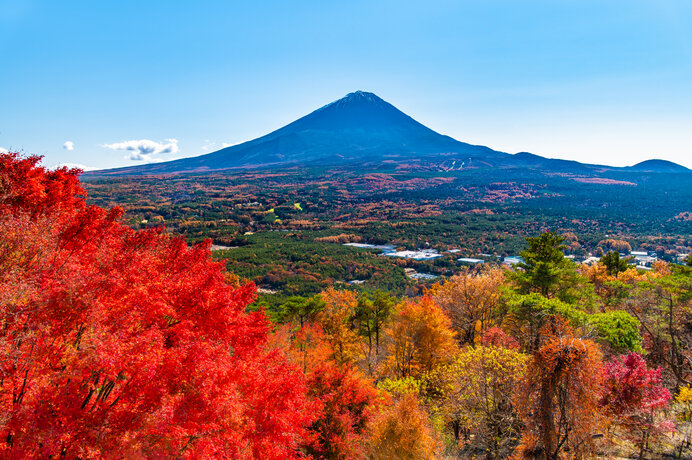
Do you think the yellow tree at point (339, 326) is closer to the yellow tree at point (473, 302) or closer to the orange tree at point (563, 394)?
the yellow tree at point (473, 302)

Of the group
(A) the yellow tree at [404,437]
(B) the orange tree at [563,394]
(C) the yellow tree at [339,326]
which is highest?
(B) the orange tree at [563,394]

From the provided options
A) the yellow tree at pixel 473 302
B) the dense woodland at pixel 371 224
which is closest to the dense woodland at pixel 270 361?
the yellow tree at pixel 473 302

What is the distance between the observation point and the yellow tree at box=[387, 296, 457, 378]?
26438 mm

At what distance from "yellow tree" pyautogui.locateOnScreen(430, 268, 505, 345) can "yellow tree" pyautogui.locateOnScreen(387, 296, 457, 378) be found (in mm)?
3480

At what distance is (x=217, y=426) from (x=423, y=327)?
775 inches

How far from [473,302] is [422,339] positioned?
20.3 feet

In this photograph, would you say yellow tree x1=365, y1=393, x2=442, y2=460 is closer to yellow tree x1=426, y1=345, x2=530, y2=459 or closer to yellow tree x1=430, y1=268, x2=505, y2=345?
yellow tree x1=426, y1=345, x2=530, y2=459

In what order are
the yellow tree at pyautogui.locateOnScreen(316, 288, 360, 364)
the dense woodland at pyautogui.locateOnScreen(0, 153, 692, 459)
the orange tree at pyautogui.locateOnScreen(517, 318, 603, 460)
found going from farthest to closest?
the yellow tree at pyautogui.locateOnScreen(316, 288, 360, 364), the orange tree at pyautogui.locateOnScreen(517, 318, 603, 460), the dense woodland at pyautogui.locateOnScreen(0, 153, 692, 459)

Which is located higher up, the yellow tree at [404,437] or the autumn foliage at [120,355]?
the autumn foliage at [120,355]

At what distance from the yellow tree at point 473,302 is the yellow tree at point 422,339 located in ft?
11.4

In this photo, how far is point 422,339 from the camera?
88.1ft

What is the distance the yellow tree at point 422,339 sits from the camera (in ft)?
86.7

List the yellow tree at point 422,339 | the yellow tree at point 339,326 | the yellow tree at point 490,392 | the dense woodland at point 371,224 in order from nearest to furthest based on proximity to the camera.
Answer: the yellow tree at point 490,392, the yellow tree at point 422,339, the yellow tree at point 339,326, the dense woodland at point 371,224

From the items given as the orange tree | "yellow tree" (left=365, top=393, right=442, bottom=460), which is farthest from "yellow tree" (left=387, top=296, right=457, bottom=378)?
the orange tree
